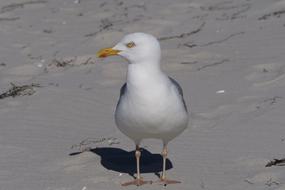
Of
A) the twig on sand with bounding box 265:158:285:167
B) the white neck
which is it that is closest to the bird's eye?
the white neck

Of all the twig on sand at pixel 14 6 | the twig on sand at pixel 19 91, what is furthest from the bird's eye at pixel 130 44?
the twig on sand at pixel 14 6

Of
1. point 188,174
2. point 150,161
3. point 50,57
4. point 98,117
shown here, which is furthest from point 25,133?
point 50,57

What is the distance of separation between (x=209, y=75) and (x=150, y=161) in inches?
92.7

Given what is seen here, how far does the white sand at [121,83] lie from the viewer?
20.6 feet

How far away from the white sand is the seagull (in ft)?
1.57

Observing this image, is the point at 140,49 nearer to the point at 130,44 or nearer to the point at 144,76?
the point at 130,44

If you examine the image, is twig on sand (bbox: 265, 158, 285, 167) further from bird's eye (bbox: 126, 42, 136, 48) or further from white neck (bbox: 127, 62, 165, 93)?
bird's eye (bbox: 126, 42, 136, 48)

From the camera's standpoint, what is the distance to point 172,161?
21.5ft

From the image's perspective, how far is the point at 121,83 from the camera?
349 inches

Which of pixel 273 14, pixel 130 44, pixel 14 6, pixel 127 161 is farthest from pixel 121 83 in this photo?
pixel 14 6

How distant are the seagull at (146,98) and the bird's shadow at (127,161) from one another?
665 millimetres

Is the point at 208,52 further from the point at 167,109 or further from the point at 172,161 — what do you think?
the point at 167,109

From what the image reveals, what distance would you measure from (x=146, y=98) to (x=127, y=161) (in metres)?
1.21

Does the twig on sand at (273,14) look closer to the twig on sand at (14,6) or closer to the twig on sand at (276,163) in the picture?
the twig on sand at (14,6)
